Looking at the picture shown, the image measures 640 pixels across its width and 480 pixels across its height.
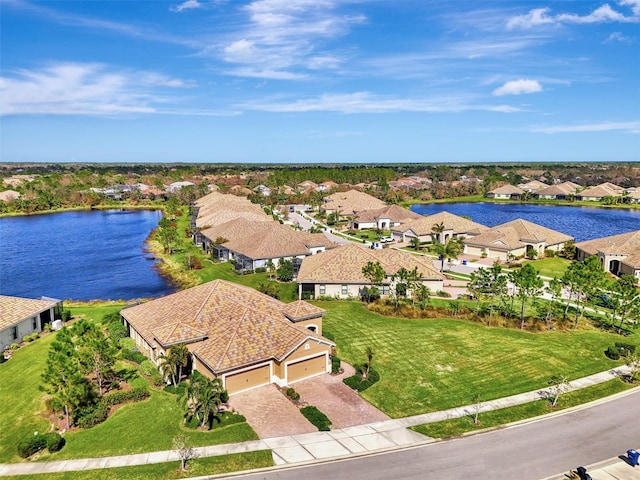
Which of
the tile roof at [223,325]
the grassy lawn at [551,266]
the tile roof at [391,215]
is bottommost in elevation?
the grassy lawn at [551,266]

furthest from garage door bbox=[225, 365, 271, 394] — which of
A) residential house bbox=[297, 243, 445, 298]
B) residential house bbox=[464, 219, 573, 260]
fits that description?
residential house bbox=[464, 219, 573, 260]

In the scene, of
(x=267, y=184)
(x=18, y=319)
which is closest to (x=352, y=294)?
(x=18, y=319)

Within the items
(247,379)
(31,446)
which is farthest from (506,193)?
(31,446)

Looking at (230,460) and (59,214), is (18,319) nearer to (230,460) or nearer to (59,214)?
(230,460)

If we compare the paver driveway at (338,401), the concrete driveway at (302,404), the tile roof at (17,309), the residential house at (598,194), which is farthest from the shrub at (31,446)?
the residential house at (598,194)

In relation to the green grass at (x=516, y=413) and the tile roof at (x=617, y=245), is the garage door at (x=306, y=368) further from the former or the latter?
the tile roof at (x=617, y=245)

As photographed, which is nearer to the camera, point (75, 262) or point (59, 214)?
point (75, 262)

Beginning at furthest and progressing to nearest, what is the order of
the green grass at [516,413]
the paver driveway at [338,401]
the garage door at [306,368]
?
the garage door at [306,368] → the paver driveway at [338,401] → the green grass at [516,413]
